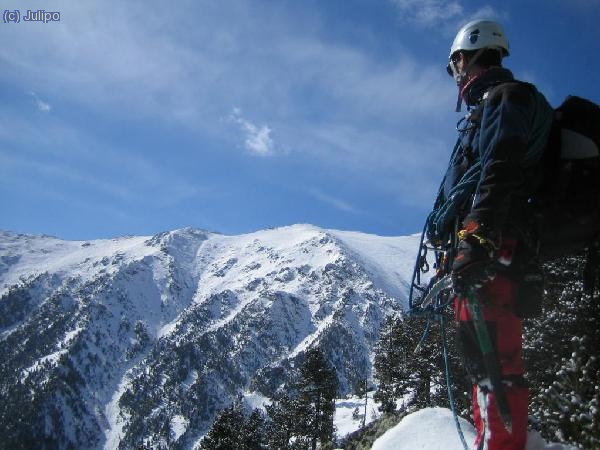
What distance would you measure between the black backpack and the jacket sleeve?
1.23 feet

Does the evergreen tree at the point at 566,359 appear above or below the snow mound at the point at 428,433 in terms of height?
above

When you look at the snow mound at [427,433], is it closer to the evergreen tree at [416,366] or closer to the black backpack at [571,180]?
the black backpack at [571,180]

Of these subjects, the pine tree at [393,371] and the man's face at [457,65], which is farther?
the pine tree at [393,371]

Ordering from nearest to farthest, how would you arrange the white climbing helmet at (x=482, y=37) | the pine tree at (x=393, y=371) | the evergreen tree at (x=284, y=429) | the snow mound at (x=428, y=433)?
1. the white climbing helmet at (x=482, y=37)
2. the snow mound at (x=428, y=433)
3. the pine tree at (x=393, y=371)
4. the evergreen tree at (x=284, y=429)

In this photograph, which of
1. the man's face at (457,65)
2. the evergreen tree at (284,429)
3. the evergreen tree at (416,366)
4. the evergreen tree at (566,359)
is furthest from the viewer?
the evergreen tree at (284,429)

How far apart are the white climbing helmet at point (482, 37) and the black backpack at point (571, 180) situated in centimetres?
102

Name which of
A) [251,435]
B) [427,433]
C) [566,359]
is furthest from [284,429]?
[427,433]

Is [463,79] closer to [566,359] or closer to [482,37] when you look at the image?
[482,37]

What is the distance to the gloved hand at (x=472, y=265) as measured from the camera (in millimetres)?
3994

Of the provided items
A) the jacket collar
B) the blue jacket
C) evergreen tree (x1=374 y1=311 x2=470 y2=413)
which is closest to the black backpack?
the blue jacket

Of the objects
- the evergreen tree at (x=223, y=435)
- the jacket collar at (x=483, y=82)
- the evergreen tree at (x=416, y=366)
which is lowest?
the evergreen tree at (x=223, y=435)

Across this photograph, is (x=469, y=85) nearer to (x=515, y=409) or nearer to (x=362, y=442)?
(x=515, y=409)

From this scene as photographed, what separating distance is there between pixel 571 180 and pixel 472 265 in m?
1.31

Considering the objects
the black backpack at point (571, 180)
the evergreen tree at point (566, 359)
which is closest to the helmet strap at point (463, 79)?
the black backpack at point (571, 180)
